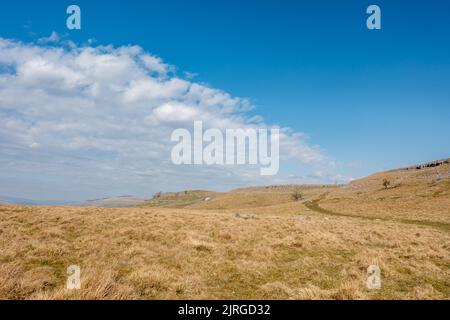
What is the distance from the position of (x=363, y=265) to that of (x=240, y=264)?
18.0ft

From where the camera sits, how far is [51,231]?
15.9 meters

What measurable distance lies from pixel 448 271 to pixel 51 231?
19.6m

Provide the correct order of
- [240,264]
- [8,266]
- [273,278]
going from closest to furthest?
[8,266] < [273,278] < [240,264]

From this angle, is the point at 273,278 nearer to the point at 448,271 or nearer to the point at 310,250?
the point at 310,250

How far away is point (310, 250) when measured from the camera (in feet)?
52.3
